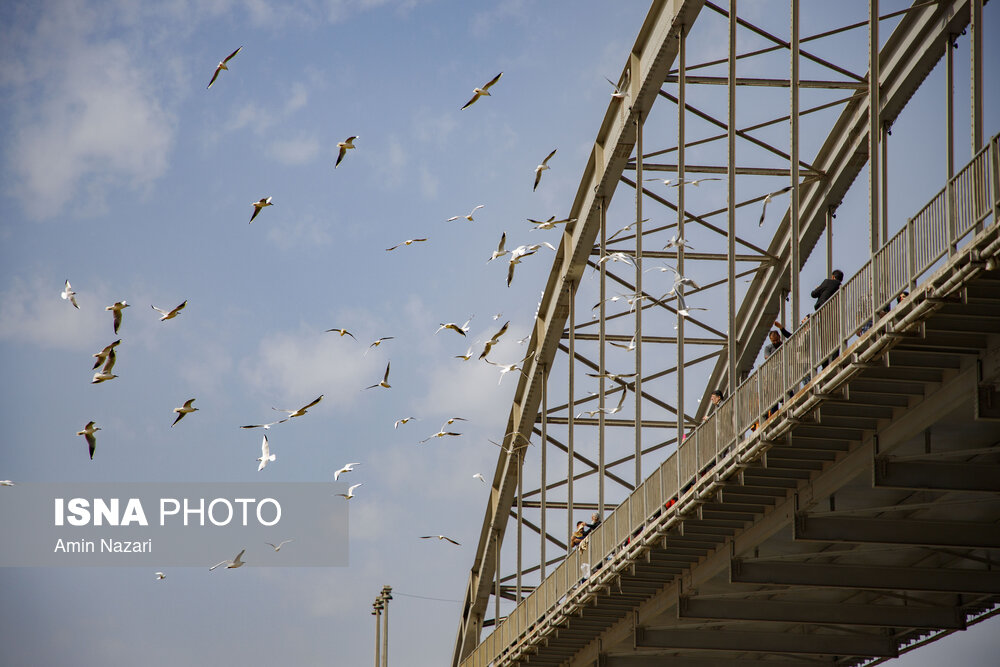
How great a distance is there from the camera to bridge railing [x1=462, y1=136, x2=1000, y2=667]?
66.8 ft

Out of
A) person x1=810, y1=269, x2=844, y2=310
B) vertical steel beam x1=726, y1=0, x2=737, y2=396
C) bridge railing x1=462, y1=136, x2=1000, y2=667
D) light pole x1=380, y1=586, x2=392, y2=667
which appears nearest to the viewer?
bridge railing x1=462, y1=136, x2=1000, y2=667

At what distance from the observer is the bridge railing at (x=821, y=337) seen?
66.8 ft

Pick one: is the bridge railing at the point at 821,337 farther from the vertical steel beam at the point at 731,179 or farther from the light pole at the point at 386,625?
the light pole at the point at 386,625

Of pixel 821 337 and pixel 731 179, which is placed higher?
pixel 731 179

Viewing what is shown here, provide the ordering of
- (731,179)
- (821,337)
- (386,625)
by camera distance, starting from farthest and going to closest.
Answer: (386,625) → (731,179) → (821,337)

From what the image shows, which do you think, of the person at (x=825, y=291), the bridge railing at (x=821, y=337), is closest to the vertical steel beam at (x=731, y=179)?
the bridge railing at (x=821, y=337)

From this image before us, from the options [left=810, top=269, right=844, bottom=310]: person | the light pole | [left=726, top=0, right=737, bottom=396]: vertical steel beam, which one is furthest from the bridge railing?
the light pole

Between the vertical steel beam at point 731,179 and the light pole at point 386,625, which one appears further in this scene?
the light pole at point 386,625

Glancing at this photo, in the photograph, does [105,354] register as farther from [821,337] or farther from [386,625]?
[386,625]

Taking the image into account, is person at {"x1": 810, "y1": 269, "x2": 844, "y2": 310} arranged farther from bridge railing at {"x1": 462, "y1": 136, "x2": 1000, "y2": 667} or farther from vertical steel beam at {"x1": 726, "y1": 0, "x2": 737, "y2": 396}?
vertical steel beam at {"x1": 726, "y1": 0, "x2": 737, "y2": 396}

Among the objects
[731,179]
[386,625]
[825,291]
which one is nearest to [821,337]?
[825,291]

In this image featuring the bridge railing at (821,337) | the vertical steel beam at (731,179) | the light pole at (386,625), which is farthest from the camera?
the light pole at (386,625)

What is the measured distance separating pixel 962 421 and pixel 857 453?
2326 millimetres

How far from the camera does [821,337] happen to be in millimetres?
24500
